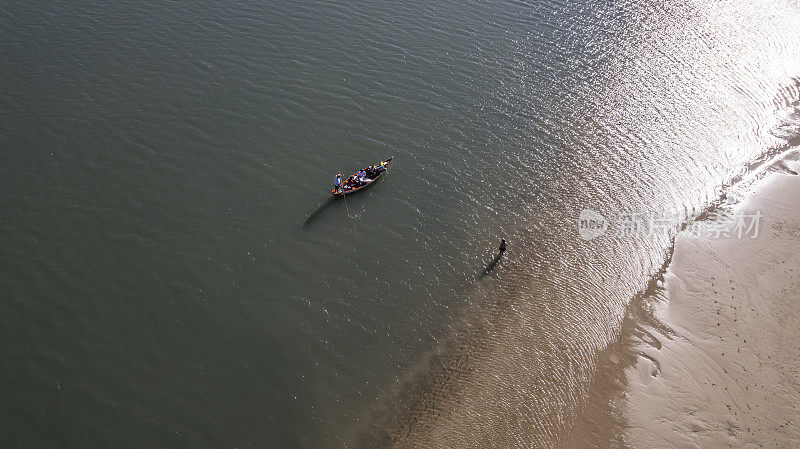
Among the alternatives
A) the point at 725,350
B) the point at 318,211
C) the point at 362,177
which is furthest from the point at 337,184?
the point at 725,350

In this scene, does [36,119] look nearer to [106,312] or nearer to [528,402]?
[106,312]

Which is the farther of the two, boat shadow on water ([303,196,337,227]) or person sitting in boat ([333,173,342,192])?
person sitting in boat ([333,173,342,192])

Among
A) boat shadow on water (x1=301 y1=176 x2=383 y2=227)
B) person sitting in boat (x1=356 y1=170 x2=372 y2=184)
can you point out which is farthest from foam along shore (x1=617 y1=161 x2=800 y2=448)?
person sitting in boat (x1=356 y1=170 x2=372 y2=184)

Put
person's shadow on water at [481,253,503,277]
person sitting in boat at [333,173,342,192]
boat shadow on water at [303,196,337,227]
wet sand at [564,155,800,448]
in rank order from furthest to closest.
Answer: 1. person sitting in boat at [333,173,342,192]
2. boat shadow on water at [303,196,337,227]
3. person's shadow on water at [481,253,503,277]
4. wet sand at [564,155,800,448]

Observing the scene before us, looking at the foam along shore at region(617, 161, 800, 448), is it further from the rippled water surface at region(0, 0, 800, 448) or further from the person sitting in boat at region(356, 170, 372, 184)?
the person sitting in boat at region(356, 170, 372, 184)

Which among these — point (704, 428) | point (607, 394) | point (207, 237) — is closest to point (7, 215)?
point (207, 237)

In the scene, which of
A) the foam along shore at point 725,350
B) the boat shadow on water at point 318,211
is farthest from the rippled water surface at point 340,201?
the foam along shore at point 725,350
